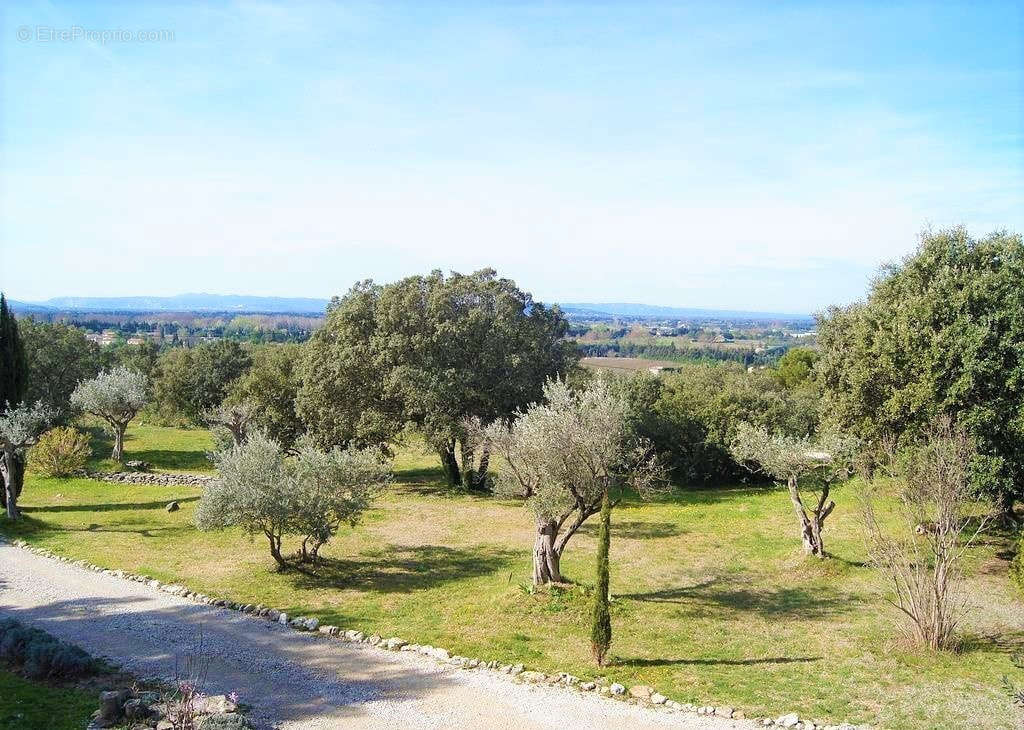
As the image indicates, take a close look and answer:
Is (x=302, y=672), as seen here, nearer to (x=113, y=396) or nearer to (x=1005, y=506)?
(x=1005, y=506)

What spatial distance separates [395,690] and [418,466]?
3354 cm

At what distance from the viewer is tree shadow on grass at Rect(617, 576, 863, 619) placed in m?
19.4

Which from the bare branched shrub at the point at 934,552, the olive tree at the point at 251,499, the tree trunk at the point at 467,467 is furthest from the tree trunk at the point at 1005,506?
the tree trunk at the point at 467,467

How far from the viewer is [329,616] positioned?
1900cm

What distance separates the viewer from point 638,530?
28844 millimetres

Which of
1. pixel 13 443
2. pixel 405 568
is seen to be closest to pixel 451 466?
pixel 405 568

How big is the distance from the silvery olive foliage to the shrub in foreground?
70.0 ft

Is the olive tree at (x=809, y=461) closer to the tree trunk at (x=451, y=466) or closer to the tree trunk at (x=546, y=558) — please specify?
the tree trunk at (x=546, y=558)

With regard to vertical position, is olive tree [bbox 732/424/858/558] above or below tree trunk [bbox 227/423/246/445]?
above

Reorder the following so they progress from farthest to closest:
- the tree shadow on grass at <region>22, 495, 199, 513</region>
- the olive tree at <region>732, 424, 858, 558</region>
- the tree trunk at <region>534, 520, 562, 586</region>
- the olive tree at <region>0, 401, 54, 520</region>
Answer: the tree shadow on grass at <region>22, 495, 199, 513</region>, the olive tree at <region>0, 401, 54, 520</region>, the olive tree at <region>732, 424, 858, 558</region>, the tree trunk at <region>534, 520, 562, 586</region>

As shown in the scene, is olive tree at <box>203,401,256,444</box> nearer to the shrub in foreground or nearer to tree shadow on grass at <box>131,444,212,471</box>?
tree shadow on grass at <box>131,444,212,471</box>

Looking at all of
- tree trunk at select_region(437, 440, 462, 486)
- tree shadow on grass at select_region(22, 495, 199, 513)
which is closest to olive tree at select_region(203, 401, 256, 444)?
tree shadow on grass at select_region(22, 495, 199, 513)

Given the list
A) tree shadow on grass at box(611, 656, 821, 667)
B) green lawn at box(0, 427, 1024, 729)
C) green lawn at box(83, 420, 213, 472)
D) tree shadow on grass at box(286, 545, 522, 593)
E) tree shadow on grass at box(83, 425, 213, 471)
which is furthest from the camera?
tree shadow on grass at box(83, 425, 213, 471)

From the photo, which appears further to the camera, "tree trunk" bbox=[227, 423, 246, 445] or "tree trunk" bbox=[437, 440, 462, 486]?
"tree trunk" bbox=[227, 423, 246, 445]
